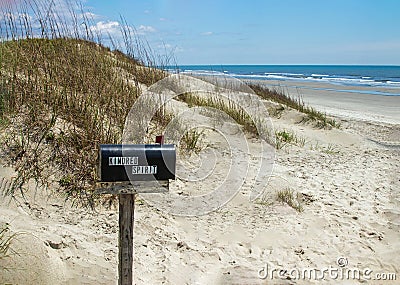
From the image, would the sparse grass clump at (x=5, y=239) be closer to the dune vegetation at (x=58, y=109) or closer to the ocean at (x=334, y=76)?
the dune vegetation at (x=58, y=109)

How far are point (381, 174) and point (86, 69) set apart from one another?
4603 mm

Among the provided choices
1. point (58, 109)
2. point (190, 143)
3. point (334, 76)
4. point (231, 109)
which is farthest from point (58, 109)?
point (334, 76)

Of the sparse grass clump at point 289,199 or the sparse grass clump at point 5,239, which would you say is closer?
the sparse grass clump at point 5,239

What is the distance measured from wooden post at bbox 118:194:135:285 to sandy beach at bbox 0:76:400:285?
534 mm

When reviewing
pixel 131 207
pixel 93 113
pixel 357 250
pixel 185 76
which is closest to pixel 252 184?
pixel 357 250

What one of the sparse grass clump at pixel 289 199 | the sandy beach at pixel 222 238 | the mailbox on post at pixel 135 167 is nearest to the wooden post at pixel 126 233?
the mailbox on post at pixel 135 167

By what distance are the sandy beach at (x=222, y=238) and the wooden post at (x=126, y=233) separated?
21.0 inches

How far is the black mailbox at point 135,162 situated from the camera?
87.6 inches

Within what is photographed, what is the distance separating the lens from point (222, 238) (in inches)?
148

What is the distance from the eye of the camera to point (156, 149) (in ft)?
7.48

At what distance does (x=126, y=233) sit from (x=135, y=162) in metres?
0.51

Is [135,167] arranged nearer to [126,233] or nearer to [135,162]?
[135,162]

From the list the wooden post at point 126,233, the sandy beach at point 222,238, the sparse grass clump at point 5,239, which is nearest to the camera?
the wooden post at point 126,233

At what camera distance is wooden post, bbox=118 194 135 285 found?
7.98 feet
